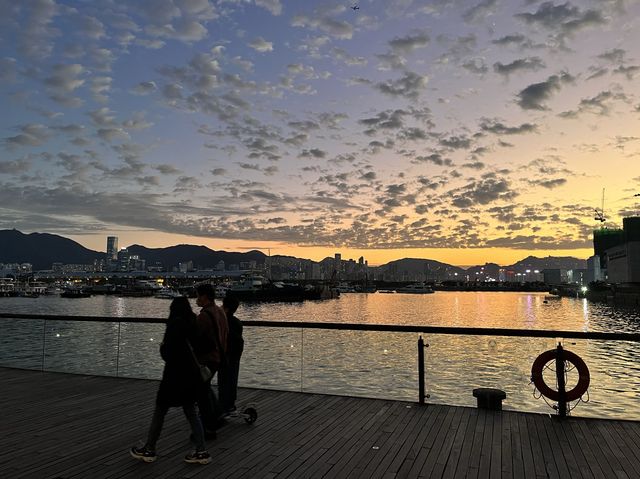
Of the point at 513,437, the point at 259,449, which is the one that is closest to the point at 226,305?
the point at 259,449

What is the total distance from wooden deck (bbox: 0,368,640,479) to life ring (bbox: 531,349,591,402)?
0.37 metres

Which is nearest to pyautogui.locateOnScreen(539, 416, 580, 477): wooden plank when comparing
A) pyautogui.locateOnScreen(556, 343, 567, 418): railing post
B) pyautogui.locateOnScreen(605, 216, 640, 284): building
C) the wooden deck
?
the wooden deck

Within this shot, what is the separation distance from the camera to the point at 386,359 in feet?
27.4

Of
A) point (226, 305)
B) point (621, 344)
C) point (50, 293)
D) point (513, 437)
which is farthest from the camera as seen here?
point (50, 293)

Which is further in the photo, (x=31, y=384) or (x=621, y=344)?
(x=31, y=384)

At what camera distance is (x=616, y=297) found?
117 metres

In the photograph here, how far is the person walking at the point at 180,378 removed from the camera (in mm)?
5020

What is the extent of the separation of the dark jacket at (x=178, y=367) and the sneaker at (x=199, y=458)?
58 centimetres

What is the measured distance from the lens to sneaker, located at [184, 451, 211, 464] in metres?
4.99

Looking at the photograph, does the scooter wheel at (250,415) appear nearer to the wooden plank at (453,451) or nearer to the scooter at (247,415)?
the scooter at (247,415)

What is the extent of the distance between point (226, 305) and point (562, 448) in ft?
15.4

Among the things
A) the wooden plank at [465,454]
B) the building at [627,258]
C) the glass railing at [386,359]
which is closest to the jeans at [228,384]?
the glass railing at [386,359]

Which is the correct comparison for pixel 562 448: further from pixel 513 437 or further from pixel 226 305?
pixel 226 305

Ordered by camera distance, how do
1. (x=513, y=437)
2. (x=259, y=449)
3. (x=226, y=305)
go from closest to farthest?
1. (x=259, y=449)
2. (x=513, y=437)
3. (x=226, y=305)
